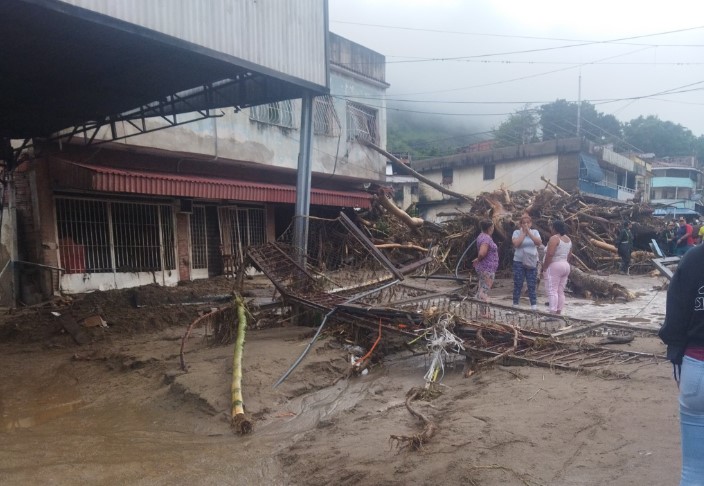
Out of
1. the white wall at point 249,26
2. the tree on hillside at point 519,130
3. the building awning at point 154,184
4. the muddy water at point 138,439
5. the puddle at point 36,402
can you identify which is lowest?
the puddle at point 36,402

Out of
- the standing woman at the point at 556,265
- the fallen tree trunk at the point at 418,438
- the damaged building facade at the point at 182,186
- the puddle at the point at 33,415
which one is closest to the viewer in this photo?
the fallen tree trunk at the point at 418,438

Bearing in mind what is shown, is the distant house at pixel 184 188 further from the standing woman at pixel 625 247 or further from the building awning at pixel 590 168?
the building awning at pixel 590 168

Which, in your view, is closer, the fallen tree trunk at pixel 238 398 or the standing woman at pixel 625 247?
the fallen tree trunk at pixel 238 398

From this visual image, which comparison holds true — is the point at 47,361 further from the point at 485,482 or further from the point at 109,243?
the point at 485,482

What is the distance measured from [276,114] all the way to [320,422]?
1195 cm

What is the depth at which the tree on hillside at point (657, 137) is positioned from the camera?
5550 centimetres

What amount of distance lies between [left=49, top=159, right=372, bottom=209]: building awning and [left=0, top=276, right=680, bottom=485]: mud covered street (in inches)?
159

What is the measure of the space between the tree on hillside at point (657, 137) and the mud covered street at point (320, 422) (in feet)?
191

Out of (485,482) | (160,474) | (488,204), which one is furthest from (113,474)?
(488,204)

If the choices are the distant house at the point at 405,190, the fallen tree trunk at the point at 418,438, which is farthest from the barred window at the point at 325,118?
the fallen tree trunk at the point at 418,438

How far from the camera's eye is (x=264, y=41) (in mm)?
7629

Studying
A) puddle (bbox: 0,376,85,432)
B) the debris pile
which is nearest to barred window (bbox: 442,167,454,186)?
the debris pile

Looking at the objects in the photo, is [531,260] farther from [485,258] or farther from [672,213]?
[672,213]

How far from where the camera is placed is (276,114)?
15133 mm
